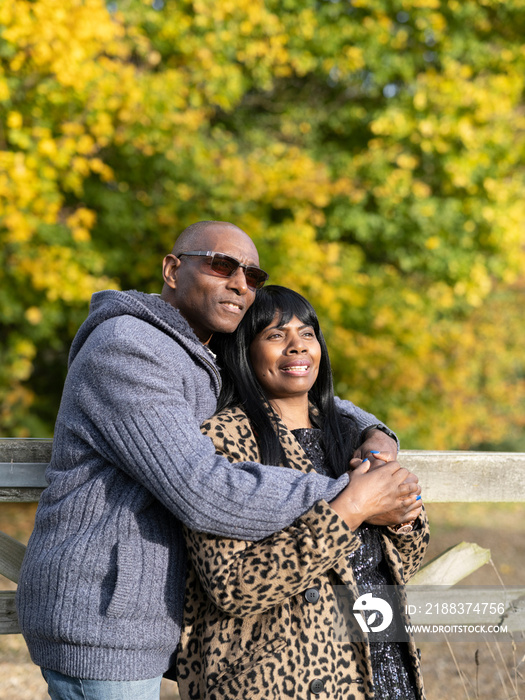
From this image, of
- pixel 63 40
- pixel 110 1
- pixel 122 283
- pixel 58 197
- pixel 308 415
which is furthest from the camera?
pixel 122 283

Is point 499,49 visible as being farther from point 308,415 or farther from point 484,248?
point 308,415

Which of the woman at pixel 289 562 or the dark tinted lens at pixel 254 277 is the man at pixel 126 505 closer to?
the woman at pixel 289 562

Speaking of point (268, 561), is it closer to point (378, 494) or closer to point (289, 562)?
point (289, 562)

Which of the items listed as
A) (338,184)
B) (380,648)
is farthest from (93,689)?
(338,184)

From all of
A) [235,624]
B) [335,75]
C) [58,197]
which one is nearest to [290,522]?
[235,624]

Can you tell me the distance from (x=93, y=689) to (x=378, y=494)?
1.01 meters

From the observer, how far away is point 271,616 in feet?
6.52

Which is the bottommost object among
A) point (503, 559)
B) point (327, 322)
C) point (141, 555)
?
point (503, 559)

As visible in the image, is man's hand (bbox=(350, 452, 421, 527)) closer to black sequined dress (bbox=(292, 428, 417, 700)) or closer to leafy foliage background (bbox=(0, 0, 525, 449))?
black sequined dress (bbox=(292, 428, 417, 700))

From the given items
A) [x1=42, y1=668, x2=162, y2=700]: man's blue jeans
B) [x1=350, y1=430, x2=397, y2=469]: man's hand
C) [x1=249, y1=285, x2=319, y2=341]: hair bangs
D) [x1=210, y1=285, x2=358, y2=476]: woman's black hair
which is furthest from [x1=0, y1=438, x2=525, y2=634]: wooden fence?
[x1=249, y1=285, x2=319, y2=341]: hair bangs

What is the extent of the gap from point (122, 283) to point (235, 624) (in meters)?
6.62

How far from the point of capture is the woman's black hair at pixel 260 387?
7.70ft

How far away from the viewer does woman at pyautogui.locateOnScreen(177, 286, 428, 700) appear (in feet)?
6.25

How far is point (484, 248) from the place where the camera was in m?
8.22
